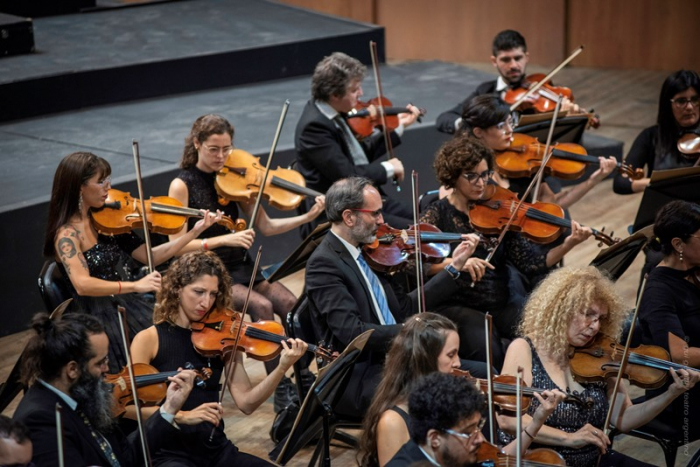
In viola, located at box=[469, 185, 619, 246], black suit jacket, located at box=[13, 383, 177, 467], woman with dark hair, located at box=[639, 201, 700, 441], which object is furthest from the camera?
viola, located at box=[469, 185, 619, 246]

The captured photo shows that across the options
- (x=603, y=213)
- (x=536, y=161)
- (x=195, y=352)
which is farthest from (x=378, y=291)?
(x=603, y=213)

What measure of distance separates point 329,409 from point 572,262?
2.62 metres

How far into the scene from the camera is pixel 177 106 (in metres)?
6.27

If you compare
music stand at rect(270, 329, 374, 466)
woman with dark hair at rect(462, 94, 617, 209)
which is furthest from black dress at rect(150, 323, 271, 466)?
woman with dark hair at rect(462, 94, 617, 209)

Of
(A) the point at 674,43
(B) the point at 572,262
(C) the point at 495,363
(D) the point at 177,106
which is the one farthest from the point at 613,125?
(C) the point at 495,363

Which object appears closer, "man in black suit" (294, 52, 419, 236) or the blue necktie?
the blue necktie

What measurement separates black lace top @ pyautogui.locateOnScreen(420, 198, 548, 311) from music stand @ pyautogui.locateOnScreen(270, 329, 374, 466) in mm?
926

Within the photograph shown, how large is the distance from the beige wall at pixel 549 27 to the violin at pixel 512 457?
622cm

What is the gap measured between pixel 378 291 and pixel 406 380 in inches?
30.6

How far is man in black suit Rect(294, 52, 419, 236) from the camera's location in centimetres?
425

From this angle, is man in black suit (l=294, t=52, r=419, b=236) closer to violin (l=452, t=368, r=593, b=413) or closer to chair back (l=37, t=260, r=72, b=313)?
chair back (l=37, t=260, r=72, b=313)

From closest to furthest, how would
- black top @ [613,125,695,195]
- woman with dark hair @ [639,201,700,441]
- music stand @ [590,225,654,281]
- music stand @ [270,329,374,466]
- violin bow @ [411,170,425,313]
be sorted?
music stand @ [270,329,374,466] < woman with dark hair @ [639,201,700,441] < violin bow @ [411,170,425,313] < music stand @ [590,225,654,281] < black top @ [613,125,695,195]

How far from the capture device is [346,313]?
3.14m

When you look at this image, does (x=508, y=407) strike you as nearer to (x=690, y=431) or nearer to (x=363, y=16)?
(x=690, y=431)
